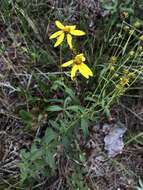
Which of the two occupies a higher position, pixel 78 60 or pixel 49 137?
pixel 78 60

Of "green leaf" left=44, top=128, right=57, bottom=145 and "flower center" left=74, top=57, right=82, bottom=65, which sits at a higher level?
"flower center" left=74, top=57, right=82, bottom=65

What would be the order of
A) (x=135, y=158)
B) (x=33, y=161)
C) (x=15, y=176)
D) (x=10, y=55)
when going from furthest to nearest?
(x=10, y=55)
(x=135, y=158)
(x=15, y=176)
(x=33, y=161)

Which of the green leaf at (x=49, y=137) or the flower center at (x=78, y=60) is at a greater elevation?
the flower center at (x=78, y=60)

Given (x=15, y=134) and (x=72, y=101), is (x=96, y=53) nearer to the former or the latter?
(x=72, y=101)

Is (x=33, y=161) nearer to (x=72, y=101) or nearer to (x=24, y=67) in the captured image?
(x=72, y=101)

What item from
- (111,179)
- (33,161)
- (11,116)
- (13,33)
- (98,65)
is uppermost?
(13,33)

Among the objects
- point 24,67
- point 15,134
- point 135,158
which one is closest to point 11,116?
point 15,134

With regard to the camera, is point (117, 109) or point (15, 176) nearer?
point (15, 176)

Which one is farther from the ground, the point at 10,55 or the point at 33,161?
the point at 10,55

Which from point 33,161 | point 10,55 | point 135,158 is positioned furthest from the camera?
point 10,55
